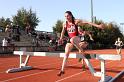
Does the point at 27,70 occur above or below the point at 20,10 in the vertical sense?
below

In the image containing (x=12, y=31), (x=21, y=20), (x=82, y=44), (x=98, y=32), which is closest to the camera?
(x=82, y=44)

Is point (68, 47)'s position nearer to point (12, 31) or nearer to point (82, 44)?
point (82, 44)

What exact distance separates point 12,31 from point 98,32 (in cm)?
3584

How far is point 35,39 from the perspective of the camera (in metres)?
37.7

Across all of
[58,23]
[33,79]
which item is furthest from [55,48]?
[58,23]

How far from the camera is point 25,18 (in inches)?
2424

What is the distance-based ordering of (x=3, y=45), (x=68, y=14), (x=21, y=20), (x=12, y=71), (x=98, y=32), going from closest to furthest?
1. (x=68, y=14)
2. (x=12, y=71)
3. (x=3, y=45)
4. (x=21, y=20)
5. (x=98, y=32)

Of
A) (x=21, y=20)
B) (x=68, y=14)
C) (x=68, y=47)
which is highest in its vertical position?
(x=21, y=20)

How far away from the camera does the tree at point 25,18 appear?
202 ft

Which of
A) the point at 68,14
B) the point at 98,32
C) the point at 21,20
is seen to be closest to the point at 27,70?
the point at 68,14

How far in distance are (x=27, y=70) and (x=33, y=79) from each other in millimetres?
2983

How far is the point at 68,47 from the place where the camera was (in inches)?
376

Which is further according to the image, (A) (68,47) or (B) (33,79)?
(B) (33,79)

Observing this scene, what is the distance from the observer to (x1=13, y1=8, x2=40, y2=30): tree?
202 feet
